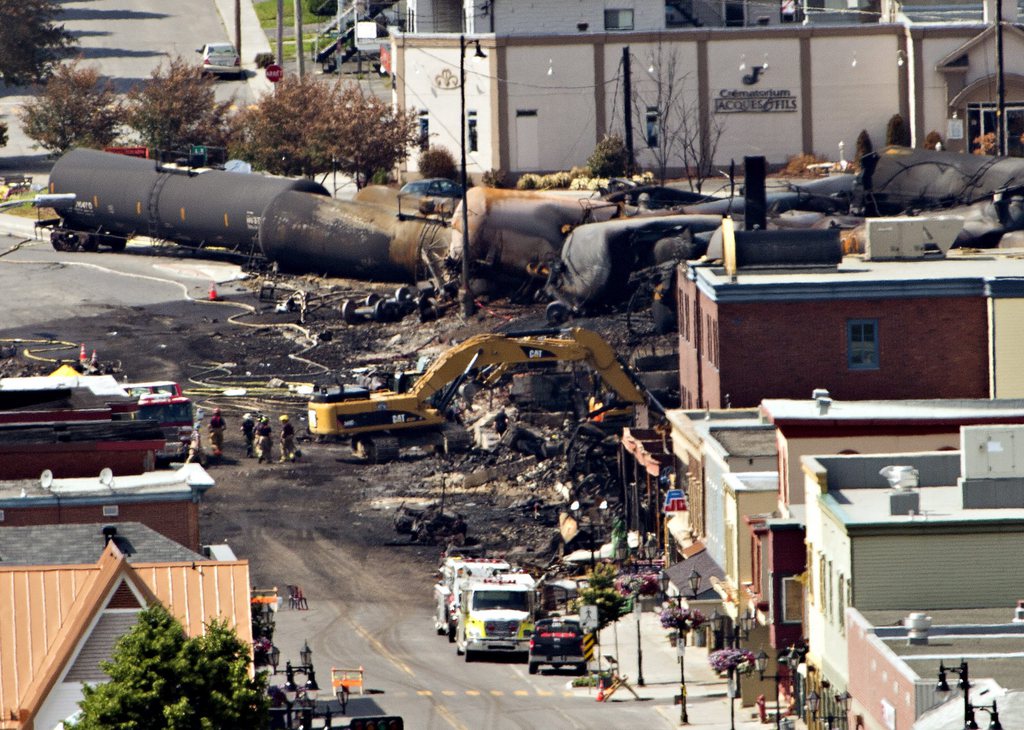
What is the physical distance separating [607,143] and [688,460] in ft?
154

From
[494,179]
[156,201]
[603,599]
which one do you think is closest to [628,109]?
[494,179]

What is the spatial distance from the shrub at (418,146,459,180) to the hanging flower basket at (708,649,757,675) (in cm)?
6163

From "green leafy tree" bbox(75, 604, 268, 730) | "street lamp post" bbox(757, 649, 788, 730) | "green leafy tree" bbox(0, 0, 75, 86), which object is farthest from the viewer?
"green leafy tree" bbox(0, 0, 75, 86)

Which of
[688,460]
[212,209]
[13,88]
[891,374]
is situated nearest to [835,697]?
[688,460]

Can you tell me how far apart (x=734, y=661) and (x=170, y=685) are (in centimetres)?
1386

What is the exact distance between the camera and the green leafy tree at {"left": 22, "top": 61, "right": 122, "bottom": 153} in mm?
114625

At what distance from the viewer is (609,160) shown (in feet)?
337

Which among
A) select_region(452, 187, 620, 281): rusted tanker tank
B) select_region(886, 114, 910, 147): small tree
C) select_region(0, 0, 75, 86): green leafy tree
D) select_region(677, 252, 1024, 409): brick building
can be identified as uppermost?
select_region(0, 0, 75, 86): green leafy tree

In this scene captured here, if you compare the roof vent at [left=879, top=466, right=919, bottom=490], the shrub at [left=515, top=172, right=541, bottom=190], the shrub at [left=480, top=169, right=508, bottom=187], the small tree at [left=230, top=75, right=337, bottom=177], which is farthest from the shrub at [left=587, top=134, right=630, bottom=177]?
the roof vent at [left=879, top=466, right=919, bottom=490]

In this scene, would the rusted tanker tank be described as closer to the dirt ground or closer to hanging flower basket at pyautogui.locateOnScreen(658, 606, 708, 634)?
the dirt ground

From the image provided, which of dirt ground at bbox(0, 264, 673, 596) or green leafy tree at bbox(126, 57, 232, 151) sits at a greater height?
green leafy tree at bbox(126, 57, 232, 151)

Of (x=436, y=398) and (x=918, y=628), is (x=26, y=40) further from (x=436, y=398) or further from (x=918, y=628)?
(x=918, y=628)

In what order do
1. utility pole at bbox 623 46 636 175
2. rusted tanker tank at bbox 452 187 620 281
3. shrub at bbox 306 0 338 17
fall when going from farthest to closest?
shrub at bbox 306 0 338 17, utility pole at bbox 623 46 636 175, rusted tanker tank at bbox 452 187 620 281

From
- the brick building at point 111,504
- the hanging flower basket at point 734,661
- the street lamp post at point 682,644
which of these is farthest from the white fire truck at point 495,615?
the brick building at point 111,504
